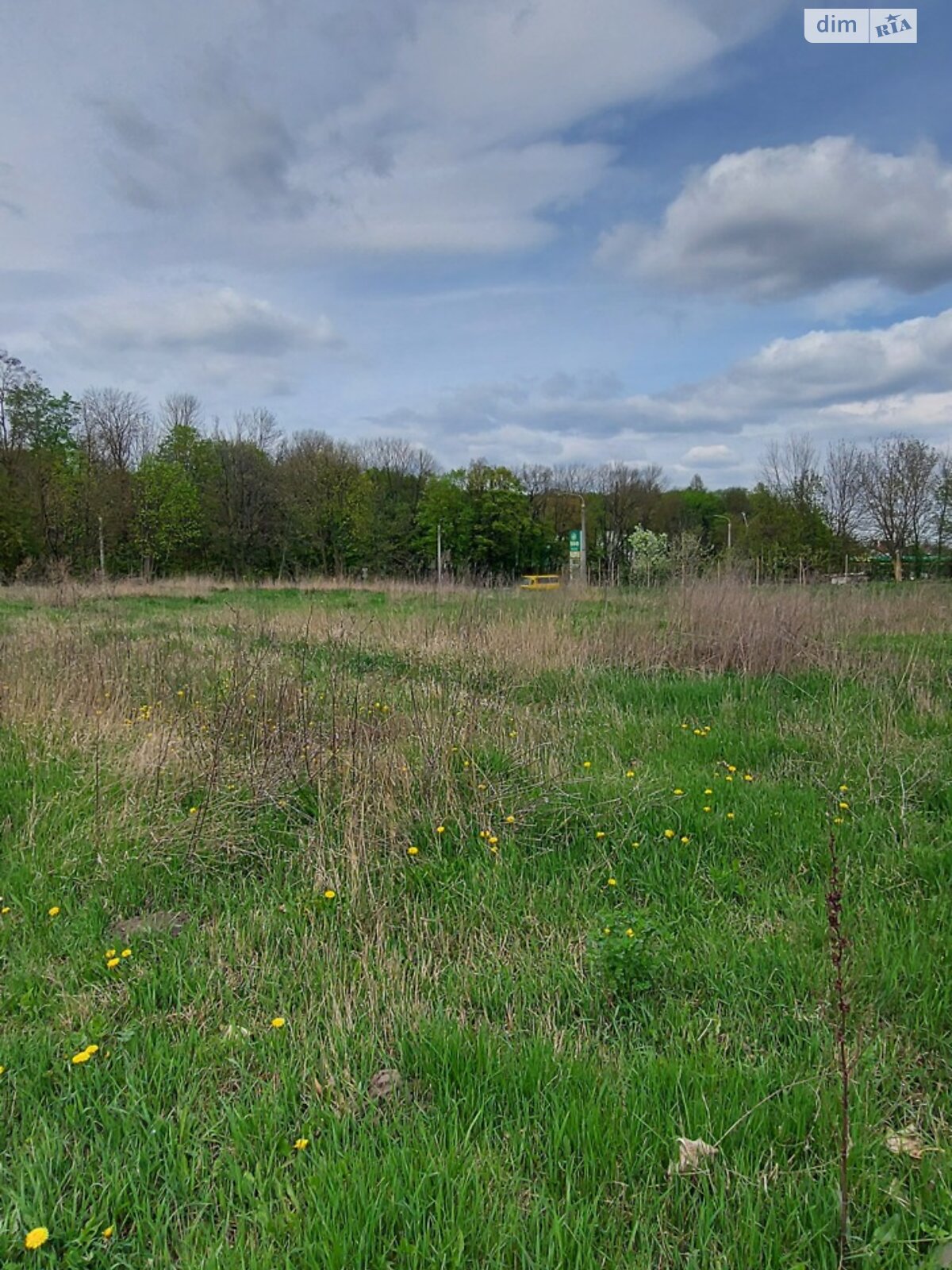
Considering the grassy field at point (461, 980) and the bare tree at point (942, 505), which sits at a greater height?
the bare tree at point (942, 505)

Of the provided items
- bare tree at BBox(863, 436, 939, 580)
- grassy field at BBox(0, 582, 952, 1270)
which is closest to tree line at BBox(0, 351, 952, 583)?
bare tree at BBox(863, 436, 939, 580)

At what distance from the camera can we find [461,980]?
2311 millimetres

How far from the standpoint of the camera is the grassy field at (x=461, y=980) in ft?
4.94

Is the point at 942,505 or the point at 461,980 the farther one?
the point at 942,505

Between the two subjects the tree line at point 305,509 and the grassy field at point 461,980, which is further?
the tree line at point 305,509

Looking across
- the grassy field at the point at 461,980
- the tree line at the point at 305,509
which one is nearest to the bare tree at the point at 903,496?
the tree line at the point at 305,509

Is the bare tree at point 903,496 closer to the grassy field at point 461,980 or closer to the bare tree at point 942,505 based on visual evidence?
the bare tree at point 942,505

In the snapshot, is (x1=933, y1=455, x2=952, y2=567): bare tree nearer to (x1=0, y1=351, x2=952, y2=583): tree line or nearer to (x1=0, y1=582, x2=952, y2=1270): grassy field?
(x1=0, y1=351, x2=952, y2=583): tree line

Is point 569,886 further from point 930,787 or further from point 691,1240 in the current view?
point 930,787

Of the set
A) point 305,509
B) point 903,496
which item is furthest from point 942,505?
point 305,509

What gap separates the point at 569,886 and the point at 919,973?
4.26 feet

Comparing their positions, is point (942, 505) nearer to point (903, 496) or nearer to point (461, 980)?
point (903, 496)

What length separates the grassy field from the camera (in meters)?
1.50

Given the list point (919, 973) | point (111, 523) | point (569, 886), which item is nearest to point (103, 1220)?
point (569, 886)
